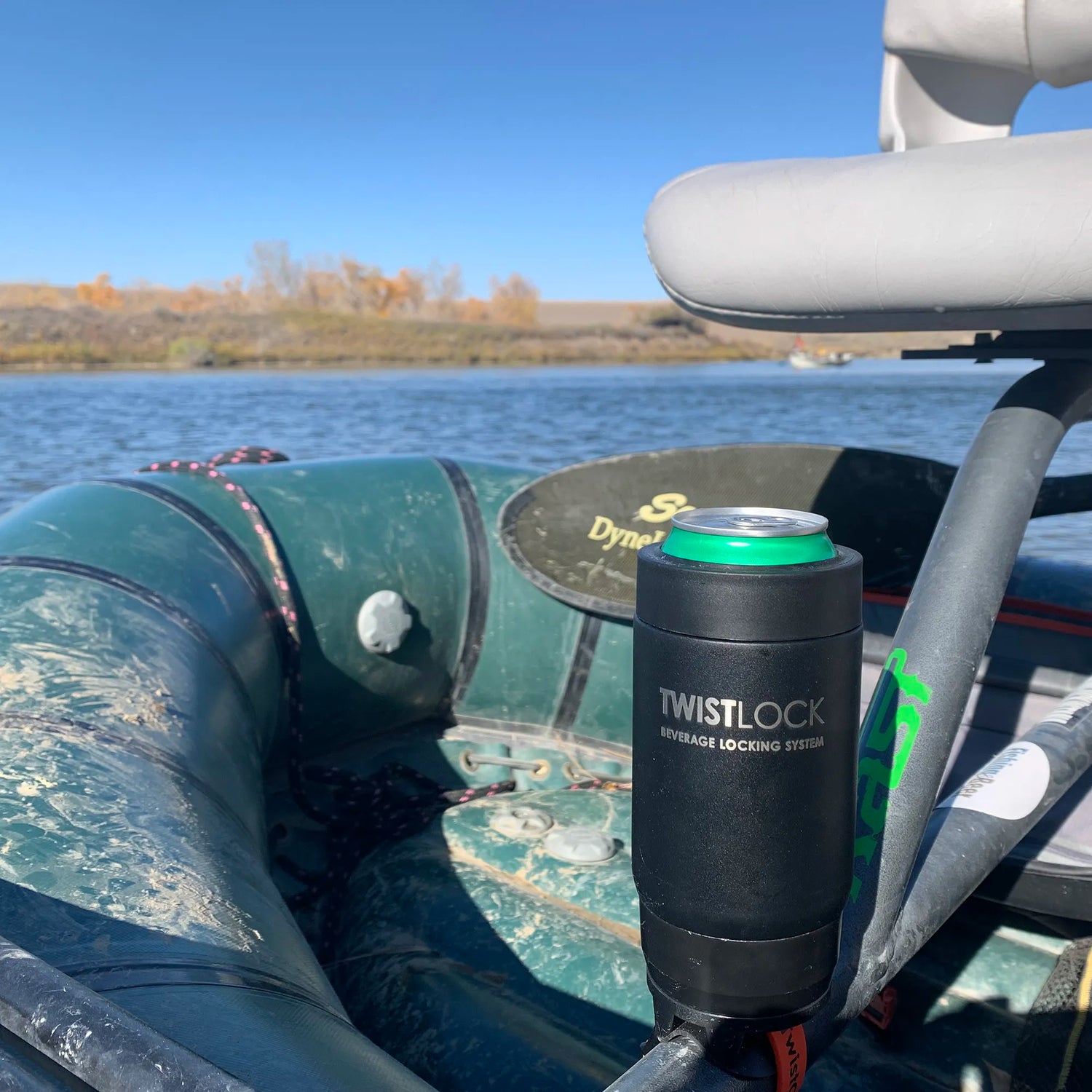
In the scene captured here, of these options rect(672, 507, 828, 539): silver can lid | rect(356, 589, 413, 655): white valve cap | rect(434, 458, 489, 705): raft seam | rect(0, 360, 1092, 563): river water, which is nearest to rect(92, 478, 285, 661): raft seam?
rect(356, 589, 413, 655): white valve cap

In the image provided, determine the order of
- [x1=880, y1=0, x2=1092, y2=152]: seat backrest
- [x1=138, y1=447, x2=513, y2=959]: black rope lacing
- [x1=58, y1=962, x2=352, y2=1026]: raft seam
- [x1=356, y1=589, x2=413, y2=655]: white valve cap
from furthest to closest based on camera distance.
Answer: [x1=356, y1=589, x2=413, y2=655]: white valve cap, [x1=138, y1=447, x2=513, y2=959]: black rope lacing, [x1=880, y1=0, x2=1092, y2=152]: seat backrest, [x1=58, y1=962, x2=352, y2=1026]: raft seam

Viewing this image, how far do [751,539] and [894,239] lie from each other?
2.05ft

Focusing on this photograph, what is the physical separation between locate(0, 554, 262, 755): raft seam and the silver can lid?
126 centimetres

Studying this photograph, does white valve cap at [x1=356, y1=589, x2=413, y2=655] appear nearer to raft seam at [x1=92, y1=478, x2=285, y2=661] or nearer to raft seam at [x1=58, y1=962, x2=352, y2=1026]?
raft seam at [x1=92, y1=478, x2=285, y2=661]

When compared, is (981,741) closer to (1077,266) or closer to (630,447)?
(1077,266)

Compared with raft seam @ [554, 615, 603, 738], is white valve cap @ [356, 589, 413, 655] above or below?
above

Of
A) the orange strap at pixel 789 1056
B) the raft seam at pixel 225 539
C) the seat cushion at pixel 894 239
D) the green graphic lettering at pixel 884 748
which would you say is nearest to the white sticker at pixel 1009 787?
the green graphic lettering at pixel 884 748

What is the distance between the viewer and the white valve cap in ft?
7.47

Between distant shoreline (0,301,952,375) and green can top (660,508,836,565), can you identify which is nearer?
green can top (660,508,836,565)

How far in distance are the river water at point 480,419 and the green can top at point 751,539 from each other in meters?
4.11

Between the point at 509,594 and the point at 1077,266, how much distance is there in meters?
1.66

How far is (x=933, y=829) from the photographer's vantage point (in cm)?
107

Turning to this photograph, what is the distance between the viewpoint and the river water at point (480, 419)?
898 centimetres

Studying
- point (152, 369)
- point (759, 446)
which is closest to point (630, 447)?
point (759, 446)
